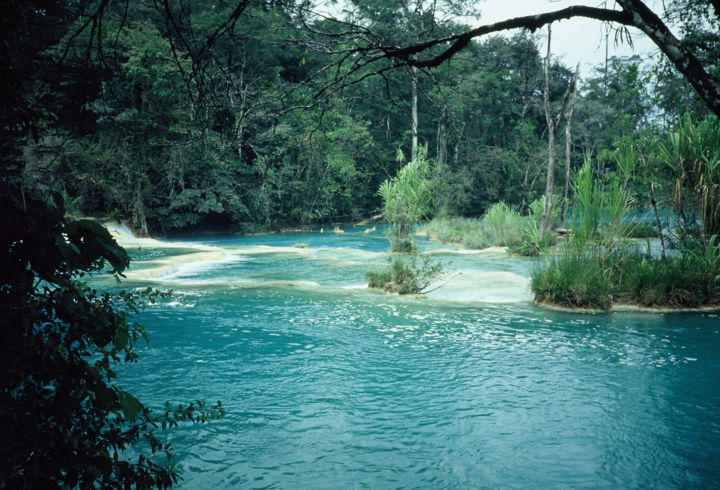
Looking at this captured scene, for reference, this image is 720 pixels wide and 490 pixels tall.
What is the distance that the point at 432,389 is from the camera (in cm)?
546

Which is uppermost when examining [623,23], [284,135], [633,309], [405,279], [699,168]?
[284,135]

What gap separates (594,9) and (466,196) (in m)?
29.4

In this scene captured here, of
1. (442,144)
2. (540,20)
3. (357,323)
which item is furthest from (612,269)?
(442,144)

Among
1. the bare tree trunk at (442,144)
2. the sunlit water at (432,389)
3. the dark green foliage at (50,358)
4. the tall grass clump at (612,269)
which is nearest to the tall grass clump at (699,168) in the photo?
the tall grass clump at (612,269)

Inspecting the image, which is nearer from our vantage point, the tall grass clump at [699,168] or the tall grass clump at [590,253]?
the tall grass clump at [590,253]

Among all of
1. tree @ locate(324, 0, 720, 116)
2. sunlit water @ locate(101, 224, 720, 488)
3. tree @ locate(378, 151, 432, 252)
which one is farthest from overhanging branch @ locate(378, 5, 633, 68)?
tree @ locate(378, 151, 432, 252)

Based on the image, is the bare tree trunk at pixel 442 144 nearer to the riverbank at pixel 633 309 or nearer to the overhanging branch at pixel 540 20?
the riverbank at pixel 633 309

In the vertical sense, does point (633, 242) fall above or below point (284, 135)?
below

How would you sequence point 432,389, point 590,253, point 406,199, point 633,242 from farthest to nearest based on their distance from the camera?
point 406,199 < point 633,242 < point 590,253 < point 432,389

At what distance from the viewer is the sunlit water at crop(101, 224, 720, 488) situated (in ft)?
13.0

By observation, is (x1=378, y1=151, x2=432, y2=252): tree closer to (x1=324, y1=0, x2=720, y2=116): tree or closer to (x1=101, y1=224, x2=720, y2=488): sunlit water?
(x1=101, y1=224, x2=720, y2=488): sunlit water

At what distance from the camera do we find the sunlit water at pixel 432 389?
13.0 ft

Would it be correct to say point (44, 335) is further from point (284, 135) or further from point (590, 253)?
point (284, 135)

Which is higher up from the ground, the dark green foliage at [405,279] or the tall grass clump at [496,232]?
the tall grass clump at [496,232]
